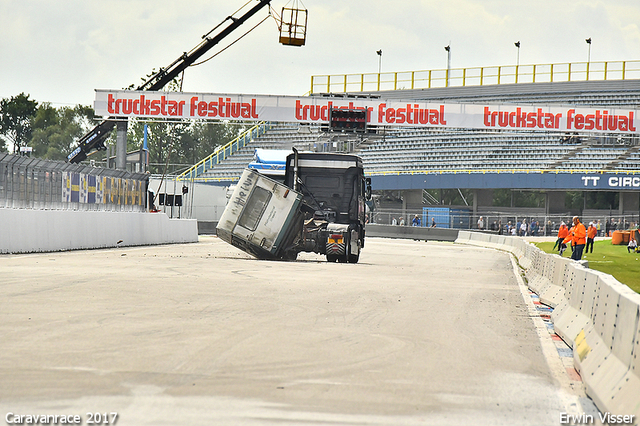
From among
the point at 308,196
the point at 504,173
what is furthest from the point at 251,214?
the point at 504,173

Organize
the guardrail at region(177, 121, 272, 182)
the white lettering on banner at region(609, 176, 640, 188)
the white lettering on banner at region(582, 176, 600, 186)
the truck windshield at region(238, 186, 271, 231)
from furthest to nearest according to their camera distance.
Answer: the guardrail at region(177, 121, 272, 182)
the white lettering on banner at region(582, 176, 600, 186)
the white lettering on banner at region(609, 176, 640, 188)
the truck windshield at region(238, 186, 271, 231)

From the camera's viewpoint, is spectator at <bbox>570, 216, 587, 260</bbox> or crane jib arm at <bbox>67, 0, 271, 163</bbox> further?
crane jib arm at <bbox>67, 0, 271, 163</bbox>

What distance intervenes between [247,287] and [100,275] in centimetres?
317

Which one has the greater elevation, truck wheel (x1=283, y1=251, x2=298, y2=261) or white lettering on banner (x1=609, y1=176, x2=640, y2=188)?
white lettering on banner (x1=609, y1=176, x2=640, y2=188)

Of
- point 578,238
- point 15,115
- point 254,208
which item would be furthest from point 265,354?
point 15,115

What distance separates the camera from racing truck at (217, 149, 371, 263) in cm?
2166

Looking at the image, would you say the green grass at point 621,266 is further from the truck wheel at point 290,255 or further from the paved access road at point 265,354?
the truck wheel at point 290,255

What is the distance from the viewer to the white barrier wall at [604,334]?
5661 millimetres

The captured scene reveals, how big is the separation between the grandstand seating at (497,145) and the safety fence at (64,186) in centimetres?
2610

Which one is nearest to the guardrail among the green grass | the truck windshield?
the green grass

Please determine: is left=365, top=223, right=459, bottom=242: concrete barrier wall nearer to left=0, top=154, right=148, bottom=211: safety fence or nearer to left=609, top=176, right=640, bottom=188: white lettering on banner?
left=609, top=176, right=640, bottom=188: white lettering on banner

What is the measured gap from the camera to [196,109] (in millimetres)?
42750

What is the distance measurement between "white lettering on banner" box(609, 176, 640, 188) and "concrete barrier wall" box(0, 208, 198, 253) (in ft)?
108

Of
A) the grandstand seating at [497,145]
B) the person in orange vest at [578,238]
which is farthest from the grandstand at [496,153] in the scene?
the person in orange vest at [578,238]
